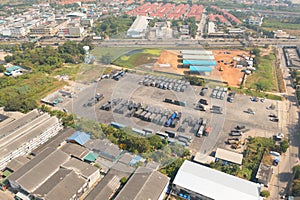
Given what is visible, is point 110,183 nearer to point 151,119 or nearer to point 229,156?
point 151,119

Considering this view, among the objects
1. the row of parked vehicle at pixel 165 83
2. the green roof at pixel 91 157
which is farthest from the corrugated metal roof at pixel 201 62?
the green roof at pixel 91 157

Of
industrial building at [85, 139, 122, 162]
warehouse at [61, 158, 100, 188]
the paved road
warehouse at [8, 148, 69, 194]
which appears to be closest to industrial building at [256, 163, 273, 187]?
the paved road

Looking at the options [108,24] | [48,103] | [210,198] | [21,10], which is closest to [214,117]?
[210,198]

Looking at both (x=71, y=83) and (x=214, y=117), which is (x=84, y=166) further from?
(x=71, y=83)

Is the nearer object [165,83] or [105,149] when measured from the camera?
[105,149]

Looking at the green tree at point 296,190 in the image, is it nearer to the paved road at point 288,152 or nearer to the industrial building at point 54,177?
the paved road at point 288,152

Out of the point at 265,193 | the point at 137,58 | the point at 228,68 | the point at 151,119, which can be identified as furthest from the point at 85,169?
the point at 228,68

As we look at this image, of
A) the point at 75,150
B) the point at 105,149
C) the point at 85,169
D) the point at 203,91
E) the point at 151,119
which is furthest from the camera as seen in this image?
the point at 203,91
